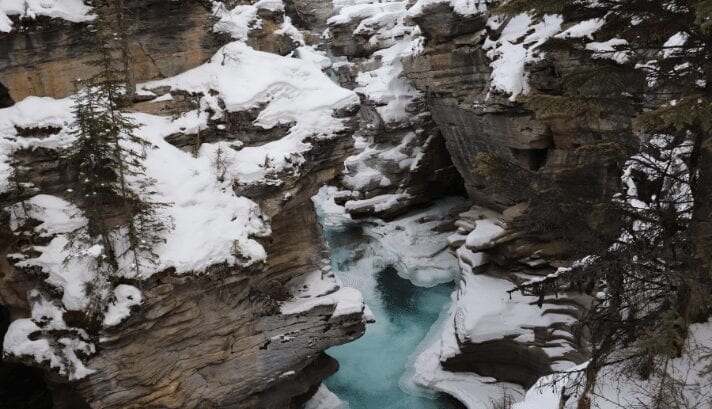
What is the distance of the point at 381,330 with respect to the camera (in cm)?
1848

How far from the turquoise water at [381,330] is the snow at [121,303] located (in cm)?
813

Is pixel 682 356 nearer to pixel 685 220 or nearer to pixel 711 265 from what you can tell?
pixel 685 220

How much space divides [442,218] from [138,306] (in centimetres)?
1805

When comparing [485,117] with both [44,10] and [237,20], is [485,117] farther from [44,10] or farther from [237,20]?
[44,10]

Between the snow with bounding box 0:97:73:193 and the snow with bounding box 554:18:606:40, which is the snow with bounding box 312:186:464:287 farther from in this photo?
the snow with bounding box 0:97:73:193

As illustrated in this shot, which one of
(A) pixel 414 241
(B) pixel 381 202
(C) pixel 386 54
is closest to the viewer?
(A) pixel 414 241

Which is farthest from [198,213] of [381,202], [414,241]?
[381,202]

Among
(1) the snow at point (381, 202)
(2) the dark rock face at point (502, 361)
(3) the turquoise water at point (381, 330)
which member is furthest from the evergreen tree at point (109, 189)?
(1) the snow at point (381, 202)

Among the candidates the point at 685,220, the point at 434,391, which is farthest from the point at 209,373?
the point at 685,220

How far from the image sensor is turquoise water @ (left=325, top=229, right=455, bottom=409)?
50.0ft

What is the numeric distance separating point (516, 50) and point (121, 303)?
13784 mm

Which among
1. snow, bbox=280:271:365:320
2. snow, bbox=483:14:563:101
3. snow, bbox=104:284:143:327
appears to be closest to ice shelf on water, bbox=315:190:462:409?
snow, bbox=280:271:365:320

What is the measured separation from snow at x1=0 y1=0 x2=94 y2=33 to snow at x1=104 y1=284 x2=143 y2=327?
6.34m

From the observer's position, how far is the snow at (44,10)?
10.7 m
